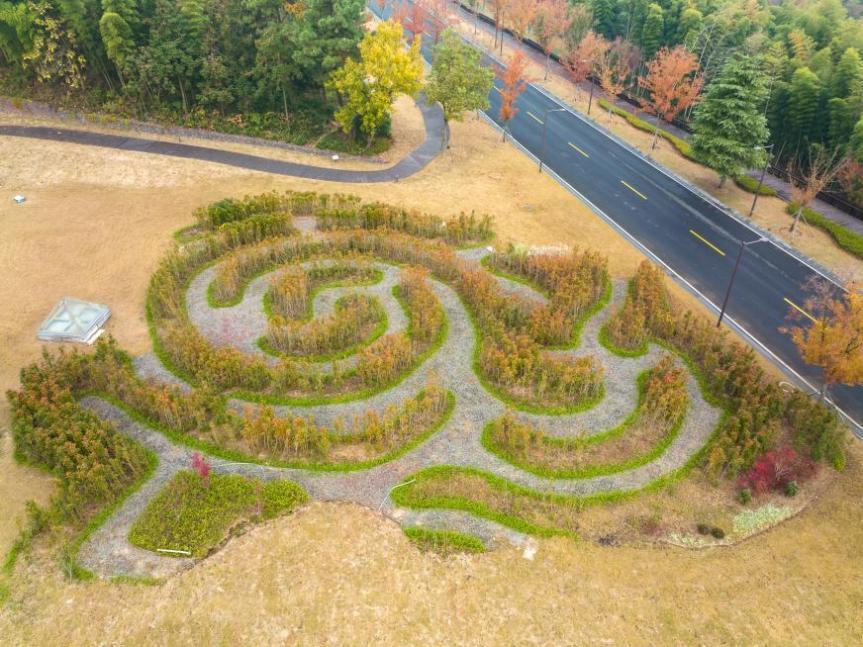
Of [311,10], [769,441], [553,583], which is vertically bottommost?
[553,583]

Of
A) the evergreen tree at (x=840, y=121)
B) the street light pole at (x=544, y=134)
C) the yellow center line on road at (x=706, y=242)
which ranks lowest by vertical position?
the yellow center line on road at (x=706, y=242)

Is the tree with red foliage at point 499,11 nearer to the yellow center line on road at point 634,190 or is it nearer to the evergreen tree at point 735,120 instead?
the yellow center line on road at point 634,190

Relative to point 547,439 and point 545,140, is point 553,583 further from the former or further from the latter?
point 545,140

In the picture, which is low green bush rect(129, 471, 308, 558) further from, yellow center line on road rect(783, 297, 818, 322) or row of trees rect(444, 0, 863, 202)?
row of trees rect(444, 0, 863, 202)

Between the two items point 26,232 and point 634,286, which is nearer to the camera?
point 634,286

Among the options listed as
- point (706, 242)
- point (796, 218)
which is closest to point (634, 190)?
point (706, 242)

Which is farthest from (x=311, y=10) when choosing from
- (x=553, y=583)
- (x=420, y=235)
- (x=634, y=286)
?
(x=553, y=583)

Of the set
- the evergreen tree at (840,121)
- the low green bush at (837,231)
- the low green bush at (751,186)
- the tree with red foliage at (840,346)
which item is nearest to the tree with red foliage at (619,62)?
the low green bush at (751,186)
